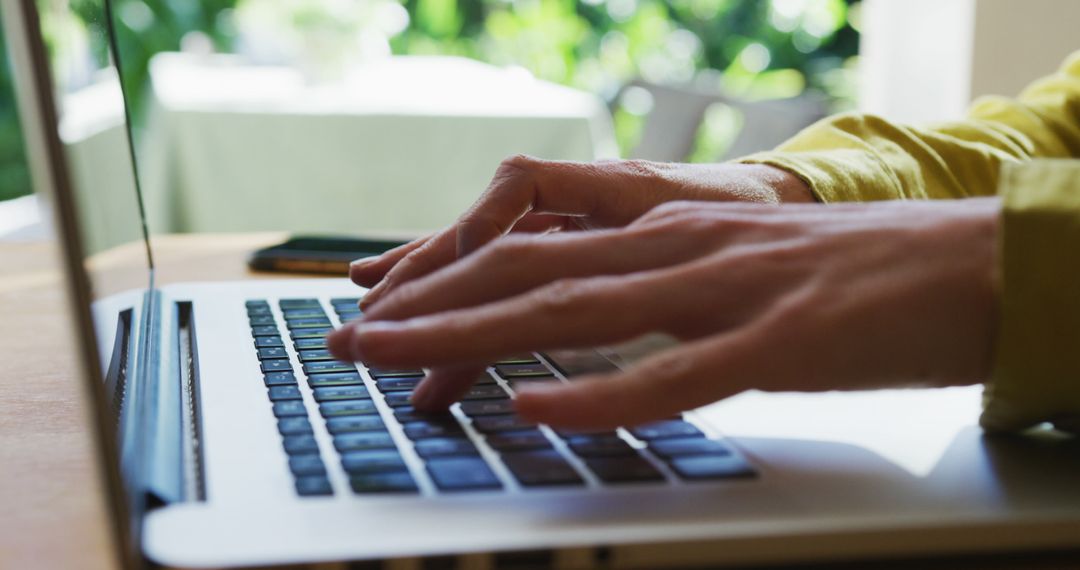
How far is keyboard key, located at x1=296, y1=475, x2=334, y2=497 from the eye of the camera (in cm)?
34

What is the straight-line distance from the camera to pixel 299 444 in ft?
1.24

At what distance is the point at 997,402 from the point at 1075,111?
53 centimetres

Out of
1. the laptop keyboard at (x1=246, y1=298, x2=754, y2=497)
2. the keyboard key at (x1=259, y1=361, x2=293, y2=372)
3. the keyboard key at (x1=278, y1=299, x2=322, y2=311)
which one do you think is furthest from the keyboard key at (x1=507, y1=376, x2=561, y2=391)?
the keyboard key at (x1=278, y1=299, x2=322, y2=311)

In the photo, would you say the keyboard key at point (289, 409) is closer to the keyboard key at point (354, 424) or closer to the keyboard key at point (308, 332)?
the keyboard key at point (354, 424)

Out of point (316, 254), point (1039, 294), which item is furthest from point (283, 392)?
point (316, 254)

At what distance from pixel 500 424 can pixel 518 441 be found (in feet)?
0.07

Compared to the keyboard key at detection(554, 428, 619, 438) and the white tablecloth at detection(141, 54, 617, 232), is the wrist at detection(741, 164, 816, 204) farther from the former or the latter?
the white tablecloth at detection(141, 54, 617, 232)

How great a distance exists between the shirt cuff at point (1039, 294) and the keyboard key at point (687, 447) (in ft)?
0.31

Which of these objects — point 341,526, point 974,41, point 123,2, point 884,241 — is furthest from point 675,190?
point 123,2

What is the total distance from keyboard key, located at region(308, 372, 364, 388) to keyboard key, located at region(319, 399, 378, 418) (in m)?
0.03

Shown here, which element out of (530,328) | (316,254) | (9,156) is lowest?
(9,156)

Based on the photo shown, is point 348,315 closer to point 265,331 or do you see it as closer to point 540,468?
point 265,331

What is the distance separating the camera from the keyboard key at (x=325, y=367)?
49cm

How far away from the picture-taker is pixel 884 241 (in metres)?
0.38
